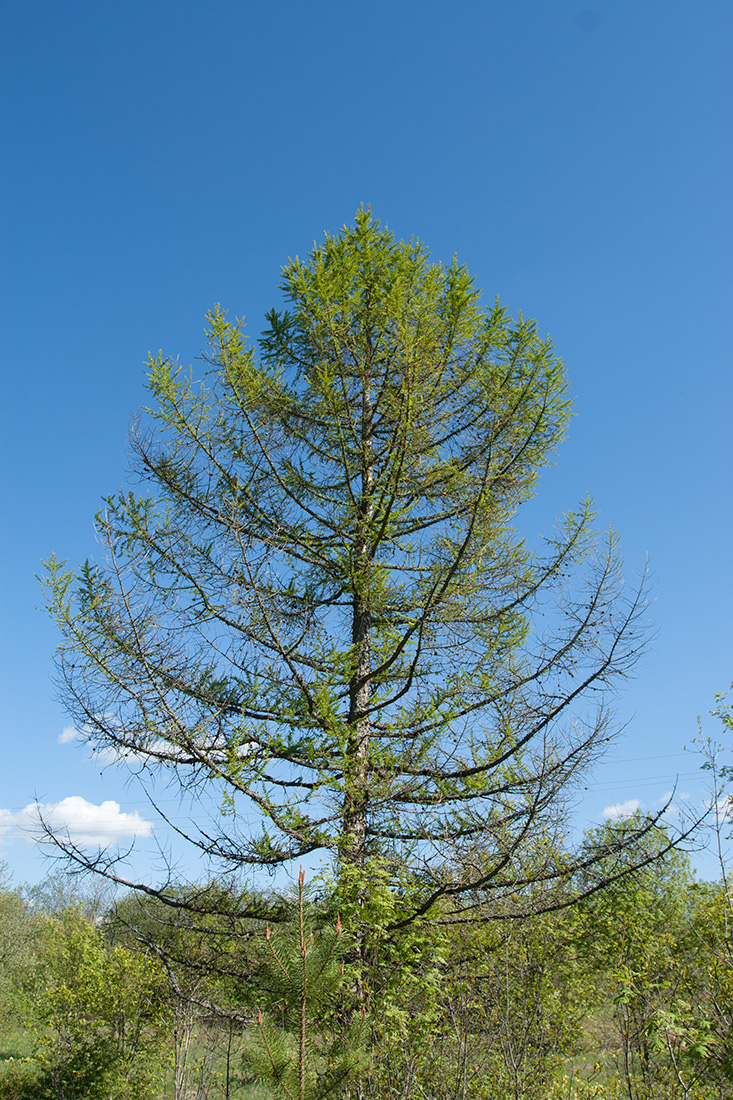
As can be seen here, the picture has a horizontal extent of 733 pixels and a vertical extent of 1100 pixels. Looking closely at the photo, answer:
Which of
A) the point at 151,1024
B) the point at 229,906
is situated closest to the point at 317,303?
the point at 229,906

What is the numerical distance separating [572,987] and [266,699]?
20.4 ft

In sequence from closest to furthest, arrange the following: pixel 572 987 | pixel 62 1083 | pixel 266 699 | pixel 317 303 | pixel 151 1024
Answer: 1. pixel 266 699
2. pixel 317 303
3. pixel 572 987
4. pixel 62 1083
5. pixel 151 1024

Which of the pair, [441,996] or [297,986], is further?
[441,996]

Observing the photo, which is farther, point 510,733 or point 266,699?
point 266,699

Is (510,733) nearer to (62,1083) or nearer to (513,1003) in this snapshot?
(513,1003)

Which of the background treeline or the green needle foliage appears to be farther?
the background treeline

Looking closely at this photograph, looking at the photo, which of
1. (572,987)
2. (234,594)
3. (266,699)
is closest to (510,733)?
(266,699)

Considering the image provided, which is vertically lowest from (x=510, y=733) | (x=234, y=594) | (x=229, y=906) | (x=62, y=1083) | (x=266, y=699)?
(x=62, y=1083)

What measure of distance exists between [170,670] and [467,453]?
3674mm

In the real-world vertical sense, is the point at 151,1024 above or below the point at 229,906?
below

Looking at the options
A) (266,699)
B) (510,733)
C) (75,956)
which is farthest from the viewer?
(75,956)

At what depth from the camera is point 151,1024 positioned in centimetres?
1205

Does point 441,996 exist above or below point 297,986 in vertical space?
below

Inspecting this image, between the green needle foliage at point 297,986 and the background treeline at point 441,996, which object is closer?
the green needle foliage at point 297,986
